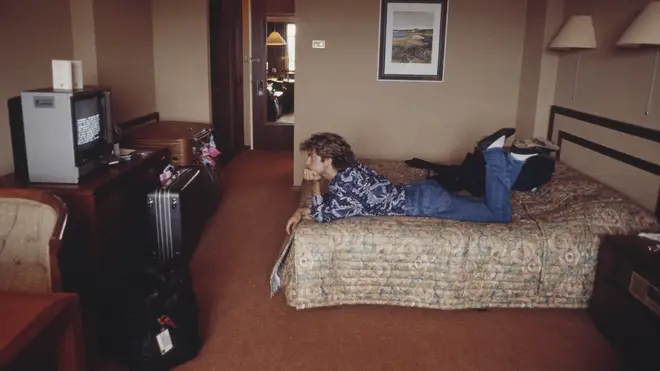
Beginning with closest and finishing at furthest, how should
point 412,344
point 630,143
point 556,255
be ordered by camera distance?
point 412,344, point 556,255, point 630,143

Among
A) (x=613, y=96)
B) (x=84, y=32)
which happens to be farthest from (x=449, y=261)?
(x=84, y=32)

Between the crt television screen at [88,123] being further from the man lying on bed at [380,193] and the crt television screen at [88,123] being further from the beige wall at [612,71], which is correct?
the beige wall at [612,71]

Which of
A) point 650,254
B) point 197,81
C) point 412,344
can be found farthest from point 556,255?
point 197,81

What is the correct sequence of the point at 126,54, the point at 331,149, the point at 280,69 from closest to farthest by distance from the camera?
the point at 331,149 → the point at 126,54 → the point at 280,69

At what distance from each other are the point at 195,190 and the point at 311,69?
1.94 metres

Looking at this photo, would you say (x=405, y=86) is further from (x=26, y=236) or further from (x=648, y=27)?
(x=26, y=236)

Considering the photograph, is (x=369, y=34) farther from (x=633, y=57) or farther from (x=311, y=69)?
(x=633, y=57)

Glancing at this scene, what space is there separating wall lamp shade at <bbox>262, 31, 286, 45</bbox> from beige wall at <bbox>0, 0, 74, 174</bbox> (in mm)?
4361

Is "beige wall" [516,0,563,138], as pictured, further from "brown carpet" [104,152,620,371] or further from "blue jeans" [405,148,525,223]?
"brown carpet" [104,152,620,371]

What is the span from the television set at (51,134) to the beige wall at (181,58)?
2470 millimetres

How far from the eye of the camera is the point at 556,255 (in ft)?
9.41

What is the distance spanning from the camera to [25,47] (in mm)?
3135

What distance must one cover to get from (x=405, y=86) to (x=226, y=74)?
242 centimetres

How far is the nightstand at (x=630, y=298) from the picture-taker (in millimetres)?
2365
